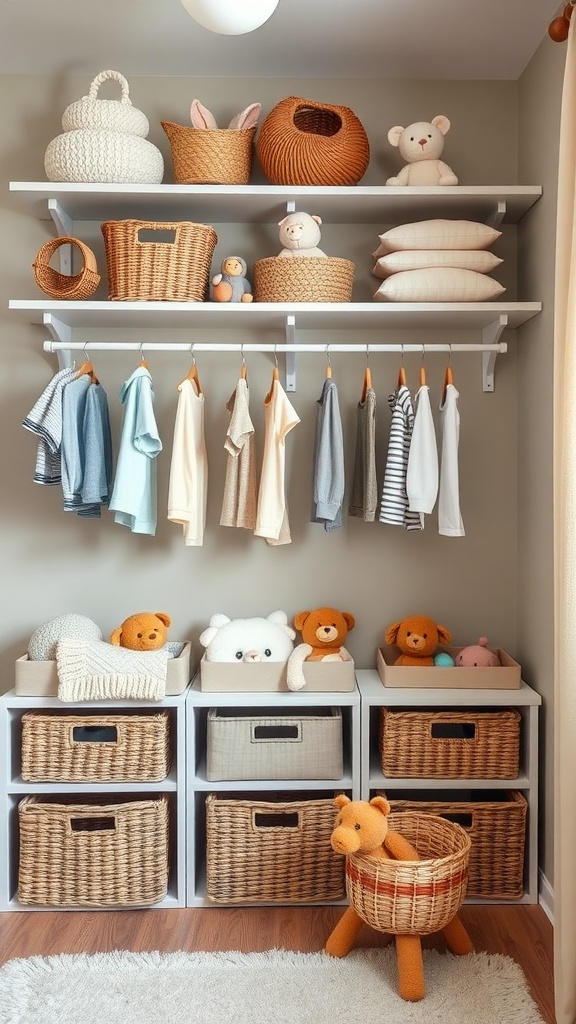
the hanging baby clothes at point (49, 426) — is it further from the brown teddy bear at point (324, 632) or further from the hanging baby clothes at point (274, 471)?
the brown teddy bear at point (324, 632)

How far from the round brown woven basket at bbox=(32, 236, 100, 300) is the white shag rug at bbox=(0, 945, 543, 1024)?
1.85 metres

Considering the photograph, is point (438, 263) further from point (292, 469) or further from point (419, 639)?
point (419, 639)

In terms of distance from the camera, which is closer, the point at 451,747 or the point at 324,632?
the point at 451,747

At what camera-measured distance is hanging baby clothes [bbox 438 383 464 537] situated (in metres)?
2.61

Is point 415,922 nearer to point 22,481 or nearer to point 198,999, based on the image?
point 198,999

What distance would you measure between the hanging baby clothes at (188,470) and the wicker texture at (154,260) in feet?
0.93

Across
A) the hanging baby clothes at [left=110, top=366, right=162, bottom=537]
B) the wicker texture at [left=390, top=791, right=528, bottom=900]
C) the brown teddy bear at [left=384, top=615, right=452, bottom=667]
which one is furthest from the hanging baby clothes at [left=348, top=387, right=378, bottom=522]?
the wicker texture at [left=390, top=791, right=528, bottom=900]

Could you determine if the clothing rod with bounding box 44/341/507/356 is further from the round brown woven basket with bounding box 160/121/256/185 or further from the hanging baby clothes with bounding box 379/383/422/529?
the round brown woven basket with bounding box 160/121/256/185

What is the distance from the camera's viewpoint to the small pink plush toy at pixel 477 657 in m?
2.67

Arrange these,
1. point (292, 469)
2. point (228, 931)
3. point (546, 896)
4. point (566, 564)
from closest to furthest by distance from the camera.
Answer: point (566, 564) < point (228, 931) < point (546, 896) < point (292, 469)

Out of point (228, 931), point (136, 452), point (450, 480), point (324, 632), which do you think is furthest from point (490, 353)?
point (228, 931)

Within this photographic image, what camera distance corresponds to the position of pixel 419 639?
106 inches

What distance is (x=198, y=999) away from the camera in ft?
6.82

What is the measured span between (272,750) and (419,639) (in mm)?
565
